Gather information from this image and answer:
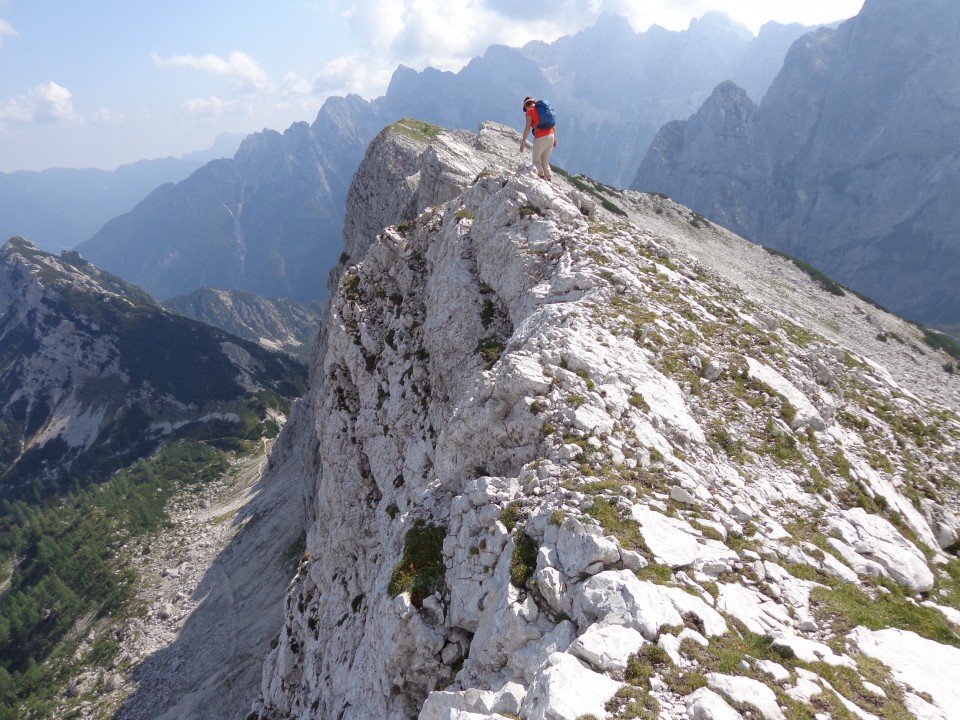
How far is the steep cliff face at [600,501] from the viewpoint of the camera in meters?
8.23

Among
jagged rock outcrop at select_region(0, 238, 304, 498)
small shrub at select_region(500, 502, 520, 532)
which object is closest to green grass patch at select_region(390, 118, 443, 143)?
small shrub at select_region(500, 502, 520, 532)

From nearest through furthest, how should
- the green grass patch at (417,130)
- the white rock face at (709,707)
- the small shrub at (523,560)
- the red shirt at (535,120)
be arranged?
1. the white rock face at (709,707)
2. the small shrub at (523,560)
3. the red shirt at (535,120)
4. the green grass patch at (417,130)

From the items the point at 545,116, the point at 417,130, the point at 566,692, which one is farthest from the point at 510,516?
A: the point at 417,130

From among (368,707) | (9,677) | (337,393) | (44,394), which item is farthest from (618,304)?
(44,394)

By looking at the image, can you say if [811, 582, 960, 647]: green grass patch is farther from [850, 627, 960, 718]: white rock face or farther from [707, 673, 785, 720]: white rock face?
[707, 673, 785, 720]: white rock face

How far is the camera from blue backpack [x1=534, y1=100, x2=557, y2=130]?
2326 centimetres

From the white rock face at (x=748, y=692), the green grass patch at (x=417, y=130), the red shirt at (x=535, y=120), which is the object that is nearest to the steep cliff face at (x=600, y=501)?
the white rock face at (x=748, y=692)

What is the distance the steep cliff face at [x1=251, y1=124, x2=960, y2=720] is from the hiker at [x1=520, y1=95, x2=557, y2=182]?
5.03 ft

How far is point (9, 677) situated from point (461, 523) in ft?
300

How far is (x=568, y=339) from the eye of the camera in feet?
49.5

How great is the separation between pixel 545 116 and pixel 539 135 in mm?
964

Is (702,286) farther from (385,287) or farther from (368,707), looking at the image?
(368,707)

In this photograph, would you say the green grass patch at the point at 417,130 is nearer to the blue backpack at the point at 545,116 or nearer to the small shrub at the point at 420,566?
the blue backpack at the point at 545,116

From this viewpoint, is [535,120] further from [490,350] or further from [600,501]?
[600,501]
